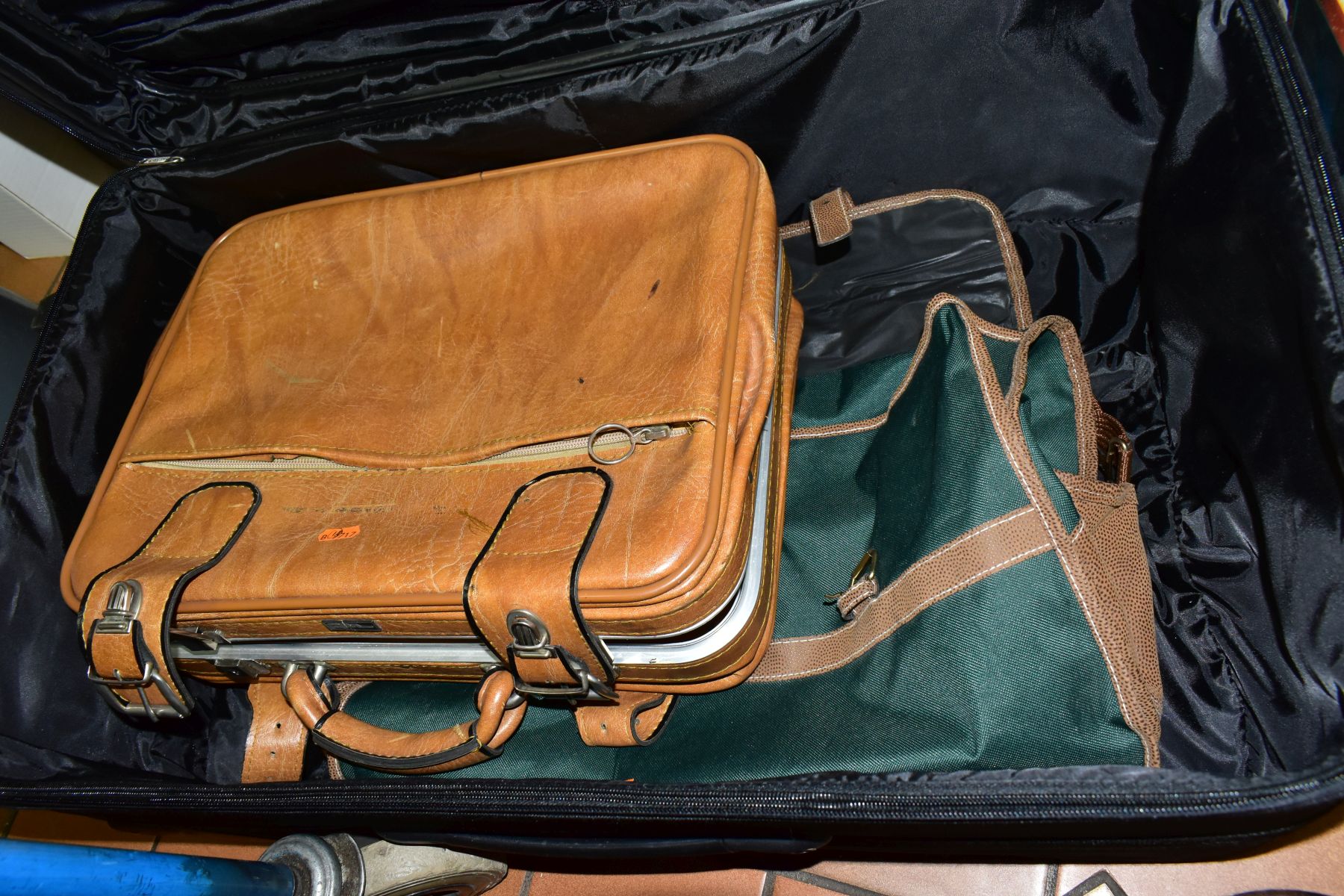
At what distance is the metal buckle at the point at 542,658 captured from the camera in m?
0.73

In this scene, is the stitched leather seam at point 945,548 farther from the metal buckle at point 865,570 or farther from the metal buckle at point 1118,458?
the metal buckle at point 1118,458

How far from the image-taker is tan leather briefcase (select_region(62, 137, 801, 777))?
2.49ft

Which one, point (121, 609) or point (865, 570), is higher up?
point (121, 609)

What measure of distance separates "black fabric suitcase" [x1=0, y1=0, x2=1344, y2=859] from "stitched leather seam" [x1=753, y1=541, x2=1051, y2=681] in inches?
5.9

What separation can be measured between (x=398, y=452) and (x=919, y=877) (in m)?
0.81

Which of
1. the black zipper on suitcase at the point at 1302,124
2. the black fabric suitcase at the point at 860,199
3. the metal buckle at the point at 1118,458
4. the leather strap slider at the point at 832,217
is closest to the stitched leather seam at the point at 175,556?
the black fabric suitcase at the point at 860,199

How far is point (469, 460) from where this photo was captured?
87 cm

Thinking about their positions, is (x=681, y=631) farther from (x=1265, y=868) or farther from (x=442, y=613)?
(x=1265, y=868)

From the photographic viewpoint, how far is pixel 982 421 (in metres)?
0.81

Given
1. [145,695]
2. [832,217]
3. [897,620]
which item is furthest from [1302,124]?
[145,695]

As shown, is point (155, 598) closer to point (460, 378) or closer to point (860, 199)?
point (460, 378)

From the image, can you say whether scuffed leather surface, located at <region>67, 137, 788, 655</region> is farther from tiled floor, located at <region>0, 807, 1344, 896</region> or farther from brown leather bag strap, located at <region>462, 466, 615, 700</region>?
tiled floor, located at <region>0, 807, 1344, 896</region>

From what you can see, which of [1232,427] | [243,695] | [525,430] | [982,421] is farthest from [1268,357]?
[243,695]

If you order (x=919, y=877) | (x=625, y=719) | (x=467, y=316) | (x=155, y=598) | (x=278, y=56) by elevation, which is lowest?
(x=919, y=877)
